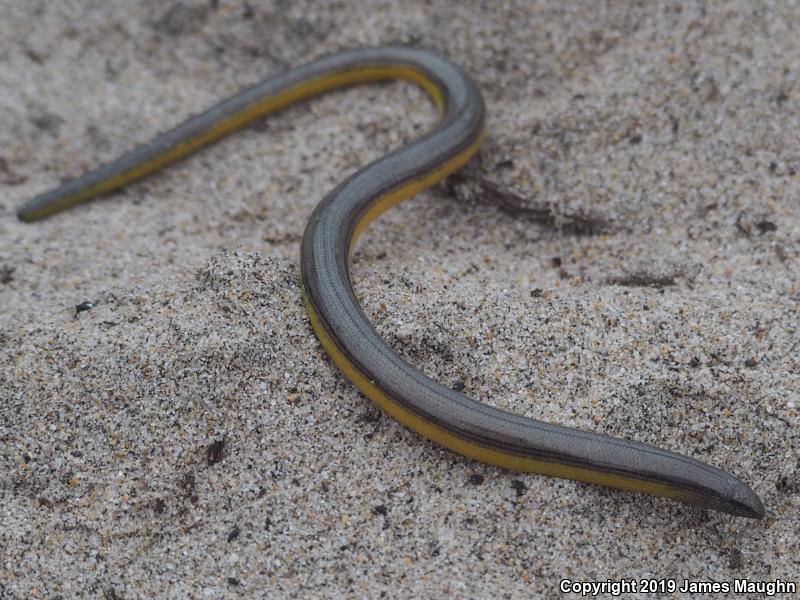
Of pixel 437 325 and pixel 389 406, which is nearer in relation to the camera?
Result: pixel 389 406

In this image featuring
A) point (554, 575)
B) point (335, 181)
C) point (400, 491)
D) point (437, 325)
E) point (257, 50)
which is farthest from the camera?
point (257, 50)

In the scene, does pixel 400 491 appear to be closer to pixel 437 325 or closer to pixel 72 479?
pixel 437 325

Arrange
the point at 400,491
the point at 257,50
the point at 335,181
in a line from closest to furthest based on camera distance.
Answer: the point at 400,491
the point at 335,181
the point at 257,50

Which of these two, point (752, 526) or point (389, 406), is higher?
point (389, 406)

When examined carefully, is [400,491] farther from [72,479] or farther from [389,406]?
[72,479]

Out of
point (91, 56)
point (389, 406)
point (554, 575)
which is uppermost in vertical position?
point (91, 56)

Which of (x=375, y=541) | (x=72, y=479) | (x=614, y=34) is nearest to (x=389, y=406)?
(x=375, y=541)
